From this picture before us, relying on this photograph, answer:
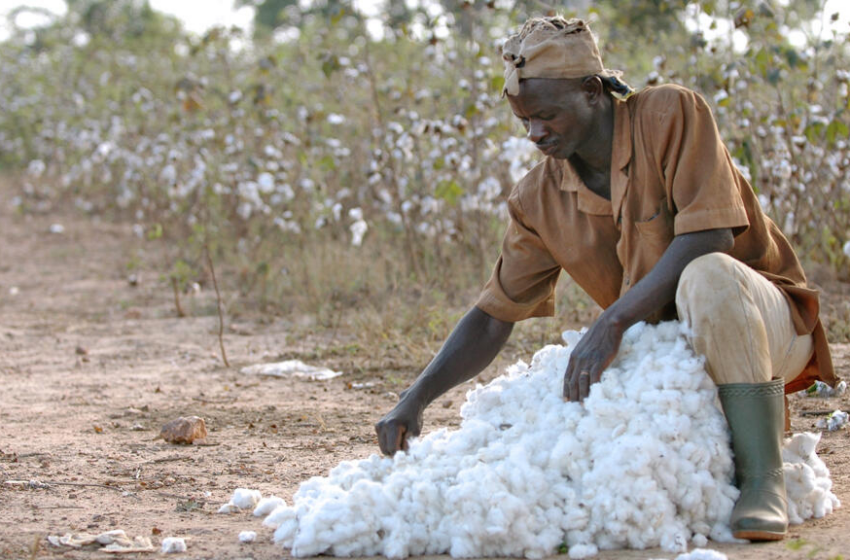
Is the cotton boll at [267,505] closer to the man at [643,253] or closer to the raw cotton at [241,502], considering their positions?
the raw cotton at [241,502]

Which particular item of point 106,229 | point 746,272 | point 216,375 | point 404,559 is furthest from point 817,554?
point 106,229

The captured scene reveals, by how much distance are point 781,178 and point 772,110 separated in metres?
0.69

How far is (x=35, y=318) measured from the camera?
6.46 metres

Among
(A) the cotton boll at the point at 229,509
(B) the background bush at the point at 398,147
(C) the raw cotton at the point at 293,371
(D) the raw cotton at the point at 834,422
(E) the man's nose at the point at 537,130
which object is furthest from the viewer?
(B) the background bush at the point at 398,147

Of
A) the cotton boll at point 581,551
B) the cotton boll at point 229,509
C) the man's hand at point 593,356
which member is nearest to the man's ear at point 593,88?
the man's hand at point 593,356

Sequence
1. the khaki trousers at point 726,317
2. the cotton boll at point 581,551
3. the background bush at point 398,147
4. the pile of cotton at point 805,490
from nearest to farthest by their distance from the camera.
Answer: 1. the cotton boll at point 581,551
2. the khaki trousers at point 726,317
3. the pile of cotton at point 805,490
4. the background bush at point 398,147

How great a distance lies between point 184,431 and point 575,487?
1629mm

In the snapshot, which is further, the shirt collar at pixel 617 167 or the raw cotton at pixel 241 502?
the raw cotton at pixel 241 502

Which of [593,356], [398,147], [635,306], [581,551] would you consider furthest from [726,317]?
[398,147]

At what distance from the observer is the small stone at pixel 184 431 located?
353 centimetres

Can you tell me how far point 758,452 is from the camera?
2.30m

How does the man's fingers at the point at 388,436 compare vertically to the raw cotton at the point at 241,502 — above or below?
above

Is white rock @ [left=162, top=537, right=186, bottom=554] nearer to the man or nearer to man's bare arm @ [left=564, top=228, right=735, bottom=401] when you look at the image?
the man

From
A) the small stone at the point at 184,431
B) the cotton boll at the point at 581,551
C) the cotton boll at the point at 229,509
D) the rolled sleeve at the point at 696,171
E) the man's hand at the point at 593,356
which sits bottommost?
the cotton boll at the point at 581,551
